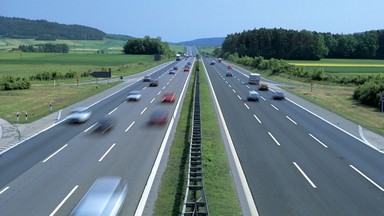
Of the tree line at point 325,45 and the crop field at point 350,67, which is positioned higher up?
the tree line at point 325,45

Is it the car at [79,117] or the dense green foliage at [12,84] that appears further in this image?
the dense green foliage at [12,84]

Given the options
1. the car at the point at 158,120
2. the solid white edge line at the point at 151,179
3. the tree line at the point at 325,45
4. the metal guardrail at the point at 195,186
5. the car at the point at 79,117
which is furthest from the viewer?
the tree line at the point at 325,45

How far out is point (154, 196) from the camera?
1694 centimetres

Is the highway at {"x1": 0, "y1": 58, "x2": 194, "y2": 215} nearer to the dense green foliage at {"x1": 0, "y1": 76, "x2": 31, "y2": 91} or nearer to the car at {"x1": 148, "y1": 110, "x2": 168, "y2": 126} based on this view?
the car at {"x1": 148, "y1": 110, "x2": 168, "y2": 126}

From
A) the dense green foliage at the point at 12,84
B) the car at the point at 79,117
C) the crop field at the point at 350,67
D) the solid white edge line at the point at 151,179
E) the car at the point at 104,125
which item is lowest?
the dense green foliage at the point at 12,84

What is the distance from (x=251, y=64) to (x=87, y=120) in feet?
338

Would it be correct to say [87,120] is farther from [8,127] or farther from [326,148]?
[326,148]

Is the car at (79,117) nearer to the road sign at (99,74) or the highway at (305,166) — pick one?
the highway at (305,166)

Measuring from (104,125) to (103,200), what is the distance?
19.3m

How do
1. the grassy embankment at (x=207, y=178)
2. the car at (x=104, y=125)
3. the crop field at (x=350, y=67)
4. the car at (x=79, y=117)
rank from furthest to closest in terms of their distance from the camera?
the crop field at (x=350, y=67) → the car at (x=79, y=117) → the car at (x=104, y=125) → the grassy embankment at (x=207, y=178)

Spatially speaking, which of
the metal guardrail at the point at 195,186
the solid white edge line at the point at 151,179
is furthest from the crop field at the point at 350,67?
the metal guardrail at the point at 195,186

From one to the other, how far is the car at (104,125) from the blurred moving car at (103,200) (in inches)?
583

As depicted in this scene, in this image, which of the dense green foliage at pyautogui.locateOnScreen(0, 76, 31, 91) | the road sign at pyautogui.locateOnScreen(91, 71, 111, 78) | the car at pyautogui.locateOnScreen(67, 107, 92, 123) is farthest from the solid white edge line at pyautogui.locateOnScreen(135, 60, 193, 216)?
the dense green foliage at pyautogui.locateOnScreen(0, 76, 31, 91)

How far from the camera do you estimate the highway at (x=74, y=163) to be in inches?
655
